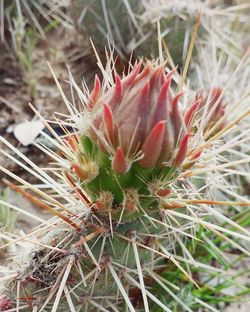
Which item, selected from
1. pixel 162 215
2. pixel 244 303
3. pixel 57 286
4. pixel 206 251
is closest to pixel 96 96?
pixel 162 215

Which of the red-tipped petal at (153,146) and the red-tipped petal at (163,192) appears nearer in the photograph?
the red-tipped petal at (153,146)

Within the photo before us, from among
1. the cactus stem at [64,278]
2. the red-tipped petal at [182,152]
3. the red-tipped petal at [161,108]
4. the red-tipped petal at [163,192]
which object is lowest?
the cactus stem at [64,278]

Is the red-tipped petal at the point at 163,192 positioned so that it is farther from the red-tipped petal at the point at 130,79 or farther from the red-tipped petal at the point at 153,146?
the red-tipped petal at the point at 130,79

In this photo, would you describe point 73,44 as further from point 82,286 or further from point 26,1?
point 82,286

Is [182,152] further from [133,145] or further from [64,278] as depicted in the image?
[64,278]

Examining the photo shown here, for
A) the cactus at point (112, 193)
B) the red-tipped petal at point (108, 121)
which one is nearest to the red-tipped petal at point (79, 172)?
the cactus at point (112, 193)

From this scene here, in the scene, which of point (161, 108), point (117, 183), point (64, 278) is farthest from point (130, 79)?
point (64, 278)
